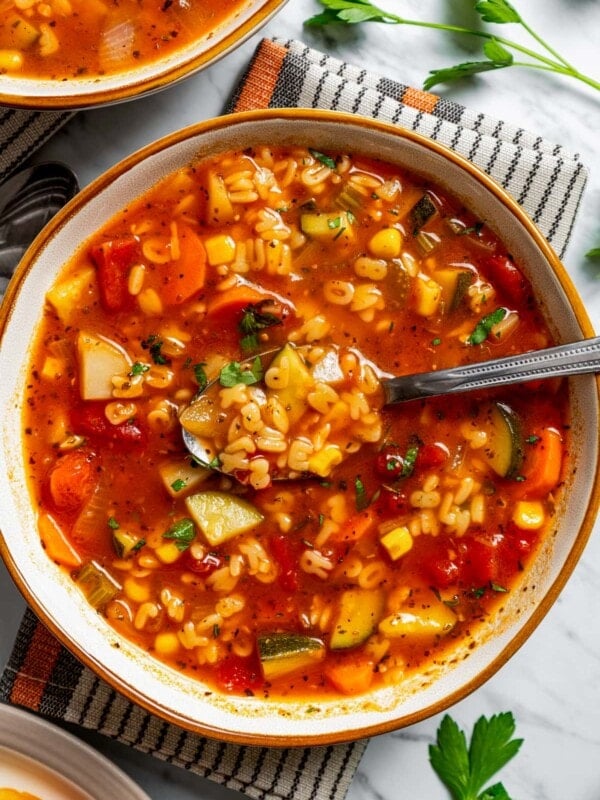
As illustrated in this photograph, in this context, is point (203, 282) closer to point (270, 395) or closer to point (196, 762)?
point (270, 395)

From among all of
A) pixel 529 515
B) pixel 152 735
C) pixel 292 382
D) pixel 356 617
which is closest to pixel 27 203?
pixel 292 382

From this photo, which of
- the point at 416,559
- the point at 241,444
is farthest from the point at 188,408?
the point at 416,559

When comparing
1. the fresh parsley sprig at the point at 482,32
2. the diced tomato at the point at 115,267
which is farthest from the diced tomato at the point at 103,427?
the fresh parsley sprig at the point at 482,32

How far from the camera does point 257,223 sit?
137 inches

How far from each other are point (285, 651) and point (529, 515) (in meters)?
1.08

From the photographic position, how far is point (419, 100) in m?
3.85

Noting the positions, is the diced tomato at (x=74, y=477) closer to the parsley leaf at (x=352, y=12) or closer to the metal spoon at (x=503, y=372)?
the metal spoon at (x=503, y=372)

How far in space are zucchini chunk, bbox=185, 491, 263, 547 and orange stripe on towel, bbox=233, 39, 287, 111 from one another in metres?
1.63

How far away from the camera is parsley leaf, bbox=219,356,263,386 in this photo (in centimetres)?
346

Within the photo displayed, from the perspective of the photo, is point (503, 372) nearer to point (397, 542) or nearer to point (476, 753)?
point (397, 542)

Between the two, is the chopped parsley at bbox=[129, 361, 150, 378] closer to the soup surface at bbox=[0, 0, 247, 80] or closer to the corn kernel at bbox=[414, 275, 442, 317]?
the corn kernel at bbox=[414, 275, 442, 317]

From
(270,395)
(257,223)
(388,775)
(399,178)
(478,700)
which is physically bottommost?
(388,775)

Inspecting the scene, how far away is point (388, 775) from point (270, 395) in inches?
70.1

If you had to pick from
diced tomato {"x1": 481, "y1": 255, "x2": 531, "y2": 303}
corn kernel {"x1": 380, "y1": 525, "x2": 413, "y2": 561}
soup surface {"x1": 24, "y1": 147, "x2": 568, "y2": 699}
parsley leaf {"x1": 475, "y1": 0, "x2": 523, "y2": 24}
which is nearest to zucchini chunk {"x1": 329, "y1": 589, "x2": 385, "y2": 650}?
soup surface {"x1": 24, "y1": 147, "x2": 568, "y2": 699}
